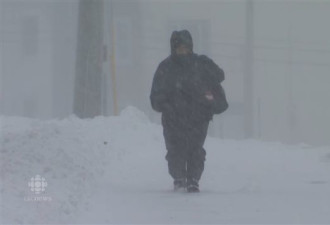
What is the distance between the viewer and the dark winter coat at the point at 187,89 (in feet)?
31.9

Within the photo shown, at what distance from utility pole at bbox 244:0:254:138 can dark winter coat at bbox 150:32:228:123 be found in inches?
707

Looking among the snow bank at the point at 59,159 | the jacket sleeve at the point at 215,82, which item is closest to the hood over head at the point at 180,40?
the jacket sleeve at the point at 215,82

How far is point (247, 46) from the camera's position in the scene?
2903cm

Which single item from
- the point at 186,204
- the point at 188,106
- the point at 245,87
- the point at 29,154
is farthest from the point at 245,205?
the point at 245,87

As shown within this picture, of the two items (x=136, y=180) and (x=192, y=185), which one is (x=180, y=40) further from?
(x=136, y=180)

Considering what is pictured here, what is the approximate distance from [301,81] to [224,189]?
778 inches

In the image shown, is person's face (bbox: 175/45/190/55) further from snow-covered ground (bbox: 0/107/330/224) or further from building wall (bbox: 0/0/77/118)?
building wall (bbox: 0/0/77/118)

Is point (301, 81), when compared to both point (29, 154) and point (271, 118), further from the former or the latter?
point (29, 154)

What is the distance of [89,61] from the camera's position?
16375mm

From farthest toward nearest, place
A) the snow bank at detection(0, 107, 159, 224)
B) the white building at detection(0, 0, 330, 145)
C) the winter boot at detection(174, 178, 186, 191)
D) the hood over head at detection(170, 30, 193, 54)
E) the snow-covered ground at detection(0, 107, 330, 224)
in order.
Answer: the white building at detection(0, 0, 330, 145)
the winter boot at detection(174, 178, 186, 191)
the hood over head at detection(170, 30, 193, 54)
the snow-covered ground at detection(0, 107, 330, 224)
the snow bank at detection(0, 107, 159, 224)

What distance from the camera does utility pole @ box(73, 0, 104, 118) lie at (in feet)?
53.3

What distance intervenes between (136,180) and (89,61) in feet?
18.9

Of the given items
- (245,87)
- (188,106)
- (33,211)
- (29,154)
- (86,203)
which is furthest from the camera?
(245,87)

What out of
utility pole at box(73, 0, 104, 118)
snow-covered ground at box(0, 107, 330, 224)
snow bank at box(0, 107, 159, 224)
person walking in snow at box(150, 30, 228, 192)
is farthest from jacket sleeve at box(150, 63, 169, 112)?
utility pole at box(73, 0, 104, 118)
